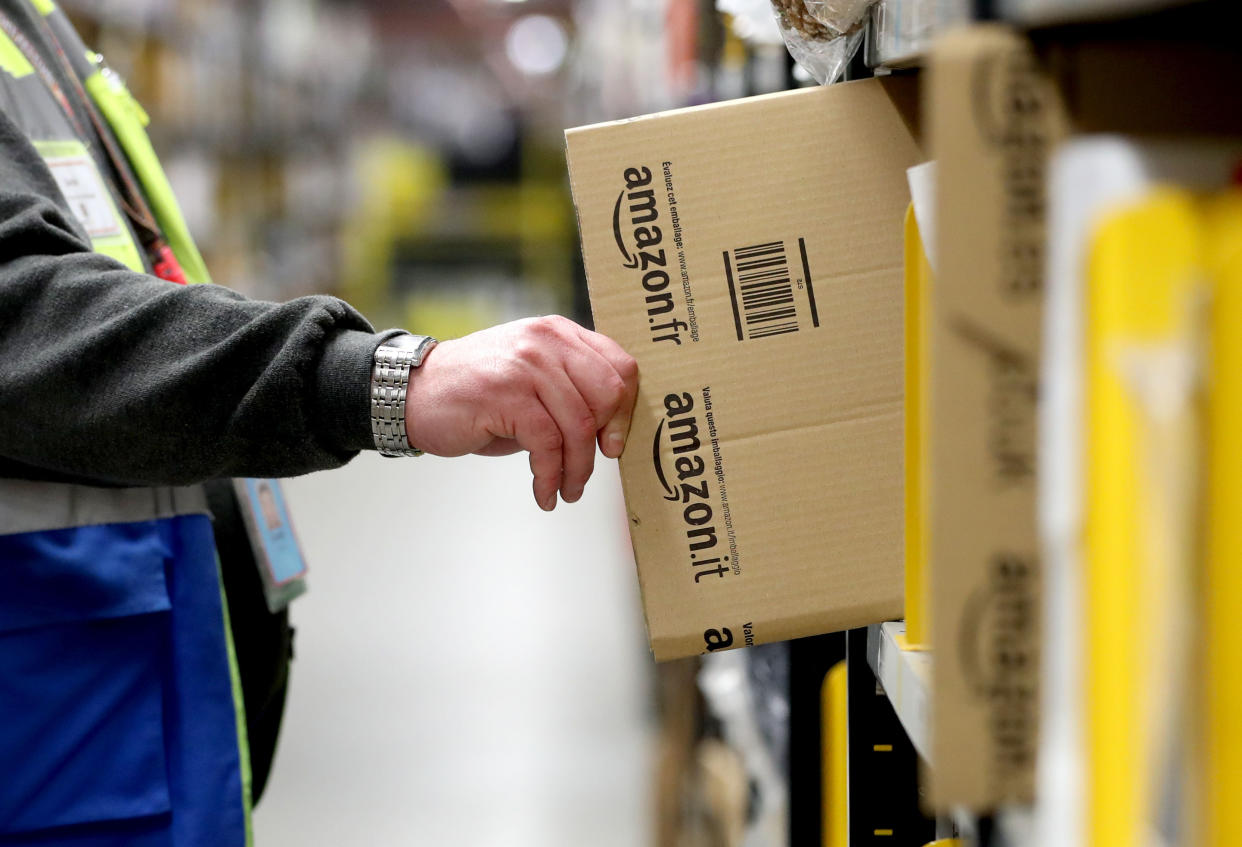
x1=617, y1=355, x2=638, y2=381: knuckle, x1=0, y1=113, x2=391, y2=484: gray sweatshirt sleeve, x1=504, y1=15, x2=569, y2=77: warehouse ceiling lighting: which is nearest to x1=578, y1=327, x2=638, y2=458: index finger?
x1=617, y1=355, x2=638, y2=381: knuckle

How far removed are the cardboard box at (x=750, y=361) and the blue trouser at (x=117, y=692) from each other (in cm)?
60

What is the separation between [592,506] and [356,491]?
1.35 metres

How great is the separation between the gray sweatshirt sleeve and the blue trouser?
0.18 meters

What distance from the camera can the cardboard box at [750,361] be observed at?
3.44 ft

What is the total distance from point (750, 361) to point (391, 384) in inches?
13.3

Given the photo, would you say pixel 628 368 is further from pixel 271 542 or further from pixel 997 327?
pixel 271 542

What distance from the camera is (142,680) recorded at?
1339mm

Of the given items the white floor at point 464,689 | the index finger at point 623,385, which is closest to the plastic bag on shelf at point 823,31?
the index finger at point 623,385

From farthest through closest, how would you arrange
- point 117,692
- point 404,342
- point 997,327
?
1. point 117,692
2. point 404,342
3. point 997,327

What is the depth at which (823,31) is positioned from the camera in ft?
3.67

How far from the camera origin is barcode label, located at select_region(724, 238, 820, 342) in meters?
1.05

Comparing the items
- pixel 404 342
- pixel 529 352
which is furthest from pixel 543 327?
pixel 404 342

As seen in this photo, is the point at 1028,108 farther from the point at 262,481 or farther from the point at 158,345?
the point at 262,481

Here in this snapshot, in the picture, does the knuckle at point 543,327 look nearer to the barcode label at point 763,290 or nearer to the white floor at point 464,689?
the barcode label at point 763,290
